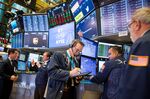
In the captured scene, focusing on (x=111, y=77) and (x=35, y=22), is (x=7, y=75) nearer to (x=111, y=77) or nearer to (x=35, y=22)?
(x=35, y=22)

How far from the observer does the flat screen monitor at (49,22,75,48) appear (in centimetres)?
606

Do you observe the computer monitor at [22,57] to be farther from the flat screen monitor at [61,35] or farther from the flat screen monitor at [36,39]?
the flat screen monitor at [61,35]

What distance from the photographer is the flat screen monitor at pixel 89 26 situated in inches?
198

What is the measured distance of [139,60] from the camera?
1724mm

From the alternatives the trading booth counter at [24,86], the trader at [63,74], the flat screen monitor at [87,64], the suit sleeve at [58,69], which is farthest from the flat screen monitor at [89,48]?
the trading booth counter at [24,86]

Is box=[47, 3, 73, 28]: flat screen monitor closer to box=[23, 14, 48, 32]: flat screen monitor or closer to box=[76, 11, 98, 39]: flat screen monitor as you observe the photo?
box=[23, 14, 48, 32]: flat screen monitor

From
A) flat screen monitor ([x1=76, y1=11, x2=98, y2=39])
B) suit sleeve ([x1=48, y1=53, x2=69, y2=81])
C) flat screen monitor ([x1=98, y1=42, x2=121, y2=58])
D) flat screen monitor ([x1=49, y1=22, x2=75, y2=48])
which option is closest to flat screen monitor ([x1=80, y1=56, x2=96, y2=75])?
flat screen monitor ([x1=98, y1=42, x2=121, y2=58])

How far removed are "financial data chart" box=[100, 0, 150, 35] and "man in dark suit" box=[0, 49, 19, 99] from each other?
91.0 inches

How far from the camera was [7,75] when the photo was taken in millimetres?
5871

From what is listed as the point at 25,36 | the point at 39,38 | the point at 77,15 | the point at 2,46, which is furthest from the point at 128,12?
the point at 2,46

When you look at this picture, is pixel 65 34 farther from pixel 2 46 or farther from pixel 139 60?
pixel 2 46

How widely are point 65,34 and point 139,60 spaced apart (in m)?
4.60

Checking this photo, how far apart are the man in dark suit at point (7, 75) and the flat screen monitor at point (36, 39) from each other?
1.27m

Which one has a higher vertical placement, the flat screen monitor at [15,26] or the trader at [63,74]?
the flat screen monitor at [15,26]
